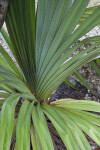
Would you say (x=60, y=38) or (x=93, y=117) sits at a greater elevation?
(x=60, y=38)

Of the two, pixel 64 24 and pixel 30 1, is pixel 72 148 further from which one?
pixel 30 1

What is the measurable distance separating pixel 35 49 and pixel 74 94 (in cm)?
78

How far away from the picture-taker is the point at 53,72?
2.80 ft

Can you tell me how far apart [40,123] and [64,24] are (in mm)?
457

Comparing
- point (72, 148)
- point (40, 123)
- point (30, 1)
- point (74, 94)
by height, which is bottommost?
point (72, 148)

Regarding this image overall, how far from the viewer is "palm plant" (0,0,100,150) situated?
619 millimetres

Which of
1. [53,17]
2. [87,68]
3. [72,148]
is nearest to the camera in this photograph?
[72,148]

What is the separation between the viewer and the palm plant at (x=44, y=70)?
0.62 m

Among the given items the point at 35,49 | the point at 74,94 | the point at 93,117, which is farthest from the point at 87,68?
the point at 93,117

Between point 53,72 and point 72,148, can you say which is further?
point 53,72

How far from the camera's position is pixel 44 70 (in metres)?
0.89

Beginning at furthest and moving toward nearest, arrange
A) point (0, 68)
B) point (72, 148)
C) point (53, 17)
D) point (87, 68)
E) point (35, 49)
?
1. point (87, 68)
2. point (35, 49)
3. point (53, 17)
4. point (0, 68)
5. point (72, 148)

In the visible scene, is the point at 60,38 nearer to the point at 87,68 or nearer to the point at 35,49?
the point at 35,49

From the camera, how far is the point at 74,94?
1.56 meters
